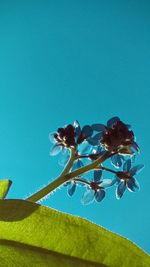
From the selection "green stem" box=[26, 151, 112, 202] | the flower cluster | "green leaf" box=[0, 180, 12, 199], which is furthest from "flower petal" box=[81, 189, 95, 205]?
"green leaf" box=[0, 180, 12, 199]

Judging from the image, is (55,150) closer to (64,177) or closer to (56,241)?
(64,177)

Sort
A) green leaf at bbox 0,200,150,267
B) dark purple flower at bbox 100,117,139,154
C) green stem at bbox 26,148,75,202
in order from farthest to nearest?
dark purple flower at bbox 100,117,139,154 < green stem at bbox 26,148,75,202 < green leaf at bbox 0,200,150,267

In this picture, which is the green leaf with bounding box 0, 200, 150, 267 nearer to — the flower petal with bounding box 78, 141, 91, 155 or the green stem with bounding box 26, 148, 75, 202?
the green stem with bounding box 26, 148, 75, 202

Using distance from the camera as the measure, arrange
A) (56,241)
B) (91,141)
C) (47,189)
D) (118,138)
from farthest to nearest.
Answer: (91,141), (118,138), (47,189), (56,241)

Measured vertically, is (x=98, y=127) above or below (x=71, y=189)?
above

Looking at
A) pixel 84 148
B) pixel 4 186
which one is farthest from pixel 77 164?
pixel 4 186

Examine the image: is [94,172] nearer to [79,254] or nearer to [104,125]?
[104,125]

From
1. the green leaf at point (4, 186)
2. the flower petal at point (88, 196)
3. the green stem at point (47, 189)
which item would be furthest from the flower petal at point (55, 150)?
the green leaf at point (4, 186)
